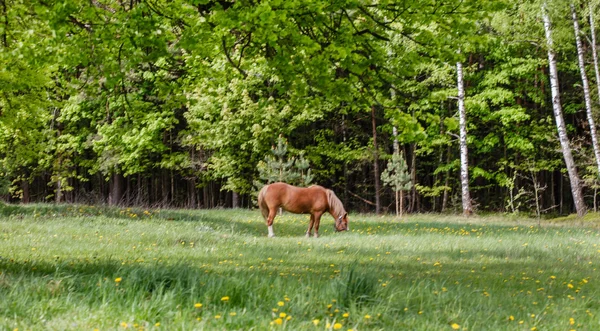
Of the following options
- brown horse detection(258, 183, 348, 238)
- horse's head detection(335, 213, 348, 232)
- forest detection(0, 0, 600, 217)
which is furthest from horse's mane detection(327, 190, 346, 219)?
forest detection(0, 0, 600, 217)

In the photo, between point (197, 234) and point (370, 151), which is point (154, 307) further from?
point (370, 151)

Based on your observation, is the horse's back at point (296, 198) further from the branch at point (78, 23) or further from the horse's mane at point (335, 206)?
the branch at point (78, 23)

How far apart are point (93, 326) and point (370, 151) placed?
97.5 ft

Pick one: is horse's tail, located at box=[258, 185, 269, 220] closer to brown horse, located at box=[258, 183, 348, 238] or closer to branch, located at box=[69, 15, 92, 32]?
brown horse, located at box=[258, 183, 348, 238]

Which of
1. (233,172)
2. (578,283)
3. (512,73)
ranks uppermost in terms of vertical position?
(512,73)

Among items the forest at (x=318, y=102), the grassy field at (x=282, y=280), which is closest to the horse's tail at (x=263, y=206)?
the grassy field at (x=282, y=280)

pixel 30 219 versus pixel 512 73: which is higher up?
pixel 512 73

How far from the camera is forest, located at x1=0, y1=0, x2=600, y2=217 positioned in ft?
24.9

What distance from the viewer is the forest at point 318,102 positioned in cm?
760

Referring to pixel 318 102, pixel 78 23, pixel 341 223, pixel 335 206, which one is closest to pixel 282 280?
pixel 318 102

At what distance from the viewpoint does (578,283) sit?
818 cm

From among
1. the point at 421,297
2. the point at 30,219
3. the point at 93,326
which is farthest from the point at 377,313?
the point at 30,219

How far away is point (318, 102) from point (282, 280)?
310 cm

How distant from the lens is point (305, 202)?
16.8 meters
